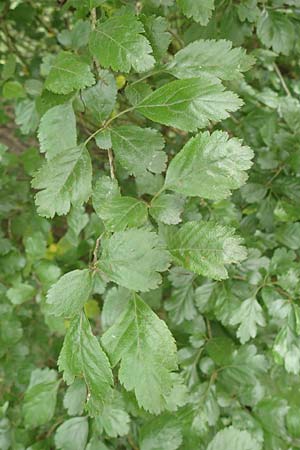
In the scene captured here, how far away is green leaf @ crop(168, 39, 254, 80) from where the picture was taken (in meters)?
0.88

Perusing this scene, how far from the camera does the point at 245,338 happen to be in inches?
44.3

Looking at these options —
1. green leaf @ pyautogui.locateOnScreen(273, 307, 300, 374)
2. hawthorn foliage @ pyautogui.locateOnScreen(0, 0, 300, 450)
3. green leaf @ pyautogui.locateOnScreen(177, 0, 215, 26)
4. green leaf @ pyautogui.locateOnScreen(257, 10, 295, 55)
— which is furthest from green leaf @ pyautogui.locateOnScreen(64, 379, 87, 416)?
green leaf @ pyautogui.locateOnScreen(257, 10, 295, 55)

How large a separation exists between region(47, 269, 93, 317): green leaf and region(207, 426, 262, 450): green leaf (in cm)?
43

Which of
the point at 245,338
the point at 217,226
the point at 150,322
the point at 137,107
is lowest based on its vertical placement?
the point at 245,338

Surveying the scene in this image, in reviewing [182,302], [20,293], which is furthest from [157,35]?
[20,293]

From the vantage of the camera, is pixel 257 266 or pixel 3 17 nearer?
pixel 257 266

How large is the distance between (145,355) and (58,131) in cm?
41

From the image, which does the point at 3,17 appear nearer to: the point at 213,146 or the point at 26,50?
the point at 26,50

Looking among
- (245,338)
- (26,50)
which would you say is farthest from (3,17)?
(245,338)

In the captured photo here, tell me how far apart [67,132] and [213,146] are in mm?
278

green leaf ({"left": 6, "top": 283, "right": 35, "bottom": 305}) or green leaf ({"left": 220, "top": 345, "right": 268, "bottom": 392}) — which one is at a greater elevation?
green leaf ({"left": 6, "top": 283, "right": 35, "bottom": 305})

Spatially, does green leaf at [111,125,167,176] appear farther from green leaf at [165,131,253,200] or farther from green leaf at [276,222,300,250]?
green leaf at [276,222,300,250]

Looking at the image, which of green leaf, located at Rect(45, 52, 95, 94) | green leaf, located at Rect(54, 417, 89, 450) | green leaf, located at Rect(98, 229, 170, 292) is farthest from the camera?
green leaf, located at Rect(54, 417, 89, 450)

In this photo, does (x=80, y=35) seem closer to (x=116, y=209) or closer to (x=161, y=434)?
(x=116, y=209)
